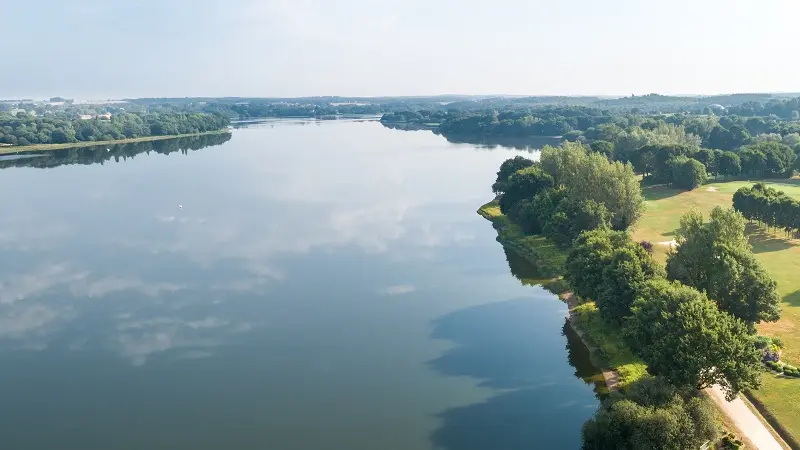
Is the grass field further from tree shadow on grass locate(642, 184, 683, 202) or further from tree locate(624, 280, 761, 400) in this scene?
tree locate(624, 280, 761, 400)

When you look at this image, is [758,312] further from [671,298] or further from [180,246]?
[180,246]

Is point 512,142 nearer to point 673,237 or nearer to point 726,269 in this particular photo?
point 673,237

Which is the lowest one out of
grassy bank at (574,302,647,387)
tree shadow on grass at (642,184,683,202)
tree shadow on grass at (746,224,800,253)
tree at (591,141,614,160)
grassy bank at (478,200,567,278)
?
grassy bank at (574,302,647,387)

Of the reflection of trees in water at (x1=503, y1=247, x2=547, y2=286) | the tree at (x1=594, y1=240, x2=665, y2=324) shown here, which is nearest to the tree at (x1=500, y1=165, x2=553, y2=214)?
the reflection of trees in water at (x1=503, y1=247, x2=547, y2=286)

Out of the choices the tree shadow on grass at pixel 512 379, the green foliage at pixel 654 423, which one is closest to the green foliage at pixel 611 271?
the tree shadow on grass at pixel 512 379

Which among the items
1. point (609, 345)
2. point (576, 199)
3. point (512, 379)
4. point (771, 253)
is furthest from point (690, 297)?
point (771, 253)

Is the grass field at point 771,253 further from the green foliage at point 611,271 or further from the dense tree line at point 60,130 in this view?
the dense tree line at point 60,130

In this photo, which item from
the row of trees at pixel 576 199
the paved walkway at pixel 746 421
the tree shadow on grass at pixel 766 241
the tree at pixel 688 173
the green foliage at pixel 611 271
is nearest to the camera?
the paved walkway at pixel 746 421
